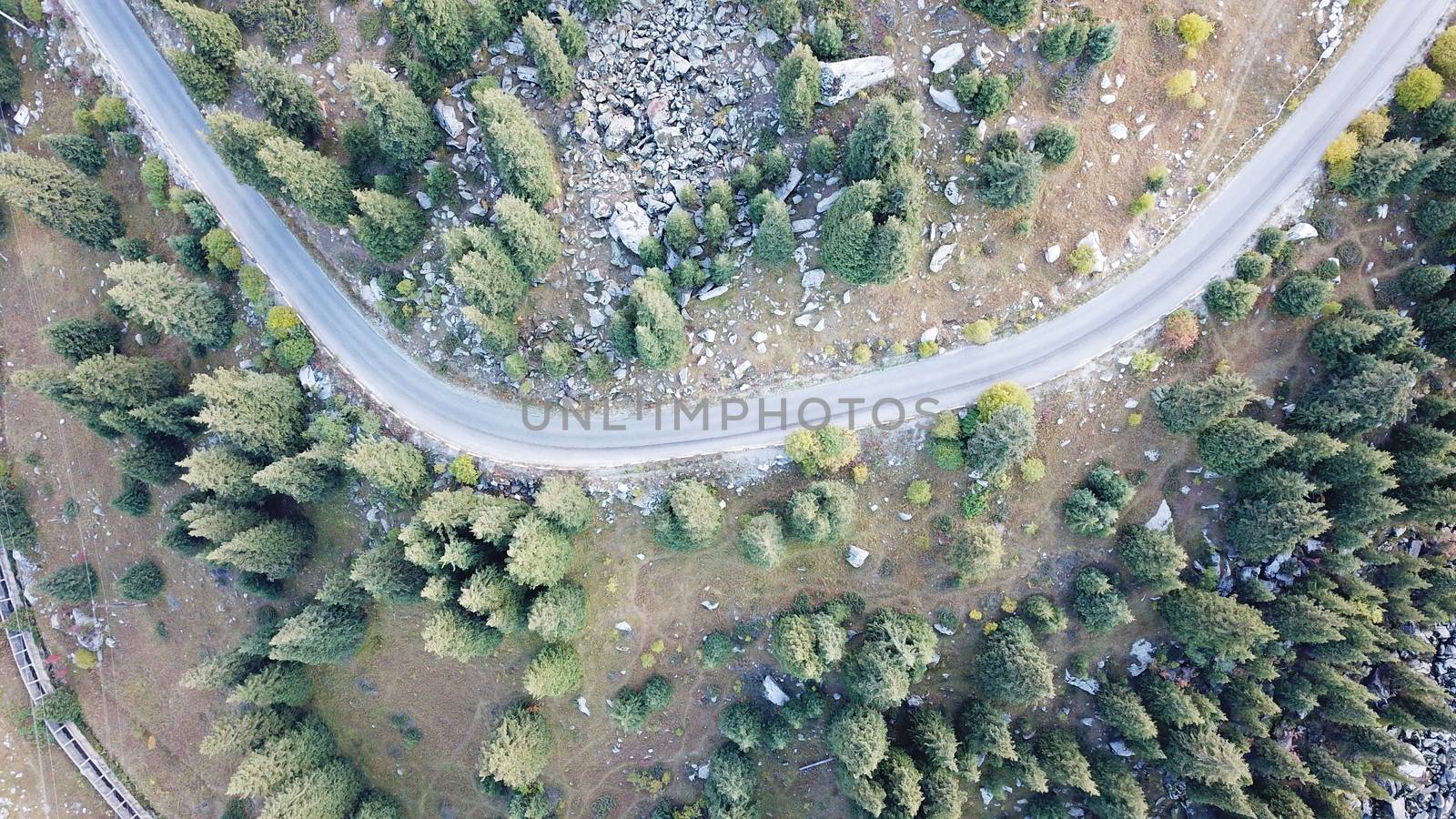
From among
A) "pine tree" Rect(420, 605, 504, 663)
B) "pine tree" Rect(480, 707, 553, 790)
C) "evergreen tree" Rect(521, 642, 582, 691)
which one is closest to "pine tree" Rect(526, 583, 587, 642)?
"evergreen tree" Rect(521, 642, 582, 691)

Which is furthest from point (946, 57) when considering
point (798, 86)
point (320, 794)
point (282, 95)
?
point (320, 794)

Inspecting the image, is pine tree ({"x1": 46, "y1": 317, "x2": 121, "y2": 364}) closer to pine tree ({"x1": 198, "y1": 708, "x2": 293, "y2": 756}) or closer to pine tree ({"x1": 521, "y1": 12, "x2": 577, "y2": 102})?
pine tree ({"x1": 198, "y1": 708, "x2": 293, "y2": 756})

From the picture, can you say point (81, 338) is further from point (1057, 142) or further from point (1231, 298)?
point (1231, 298)

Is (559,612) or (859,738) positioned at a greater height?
(559,612)

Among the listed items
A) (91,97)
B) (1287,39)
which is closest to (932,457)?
(1287,39)

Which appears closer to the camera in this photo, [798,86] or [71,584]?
[798,86]

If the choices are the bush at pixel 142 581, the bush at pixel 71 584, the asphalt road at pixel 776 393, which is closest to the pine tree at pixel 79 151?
the asphalt road at pixel 776 393

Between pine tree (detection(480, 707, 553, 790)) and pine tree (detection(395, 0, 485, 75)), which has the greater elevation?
pine tree (detection(395, 0, 485, 75))
